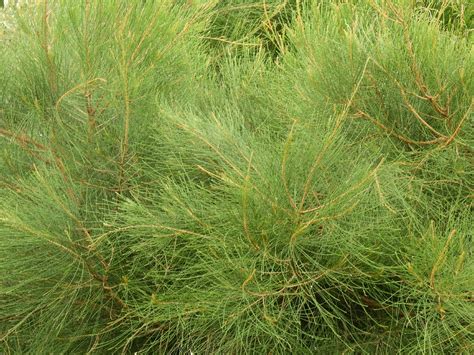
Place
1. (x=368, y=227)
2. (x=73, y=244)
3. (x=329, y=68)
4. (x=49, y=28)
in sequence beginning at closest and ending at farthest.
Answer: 1. (x=368, y=227)
2. (x=73, y=244)
3. (x=329, y=68)
4. (x=49, y=28)

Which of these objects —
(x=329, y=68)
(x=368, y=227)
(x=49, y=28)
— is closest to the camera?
(x=368, y=227)

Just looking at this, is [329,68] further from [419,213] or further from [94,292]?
[94,292]

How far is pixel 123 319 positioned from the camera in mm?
1696

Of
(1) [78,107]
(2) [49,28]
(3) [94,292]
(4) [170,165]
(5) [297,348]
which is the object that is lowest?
(5) [297,348]

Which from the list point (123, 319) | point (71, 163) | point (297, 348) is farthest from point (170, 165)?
point (297, 348)

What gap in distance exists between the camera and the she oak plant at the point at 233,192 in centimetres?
146

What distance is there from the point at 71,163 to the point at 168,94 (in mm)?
279

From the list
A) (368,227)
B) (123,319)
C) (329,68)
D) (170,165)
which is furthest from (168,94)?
(368,227)

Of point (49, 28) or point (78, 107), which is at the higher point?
point (49, 28)

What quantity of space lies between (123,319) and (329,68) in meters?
0.67

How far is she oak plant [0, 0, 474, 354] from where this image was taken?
146cm

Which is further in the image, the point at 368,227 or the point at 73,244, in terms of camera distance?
the point at 73,244

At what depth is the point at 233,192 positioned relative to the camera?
55.2 inches

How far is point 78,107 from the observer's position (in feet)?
5.81
